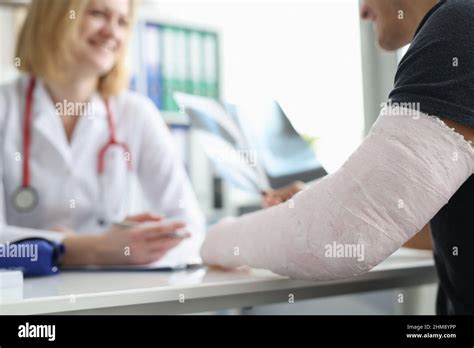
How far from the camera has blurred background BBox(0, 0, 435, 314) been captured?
1.30 meters

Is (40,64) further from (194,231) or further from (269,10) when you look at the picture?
(269,10)

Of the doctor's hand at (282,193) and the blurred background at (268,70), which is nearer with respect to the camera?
the doctor's hand at (282,193)

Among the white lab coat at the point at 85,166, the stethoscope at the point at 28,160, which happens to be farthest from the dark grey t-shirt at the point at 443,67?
the stethoscope at the point at 28,160

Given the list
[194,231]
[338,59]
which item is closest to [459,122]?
[194,231]

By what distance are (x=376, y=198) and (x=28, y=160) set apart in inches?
46.0

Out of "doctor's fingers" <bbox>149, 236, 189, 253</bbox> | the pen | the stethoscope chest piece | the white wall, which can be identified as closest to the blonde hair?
the stethoscope chest piece

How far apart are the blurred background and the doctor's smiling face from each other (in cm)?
40

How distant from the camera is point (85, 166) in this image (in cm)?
158

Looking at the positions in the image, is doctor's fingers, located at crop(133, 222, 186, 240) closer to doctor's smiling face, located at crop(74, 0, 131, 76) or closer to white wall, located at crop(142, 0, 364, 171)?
white wall, located at crop(142, 0, 364, 171)

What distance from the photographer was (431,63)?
643 millimetres

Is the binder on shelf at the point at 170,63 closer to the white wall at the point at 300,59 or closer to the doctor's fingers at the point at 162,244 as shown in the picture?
the white wall at the point at 300,59

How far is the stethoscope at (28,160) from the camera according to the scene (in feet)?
4.78

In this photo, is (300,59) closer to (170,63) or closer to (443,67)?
(170,63)

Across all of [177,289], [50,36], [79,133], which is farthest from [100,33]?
[177,289]
